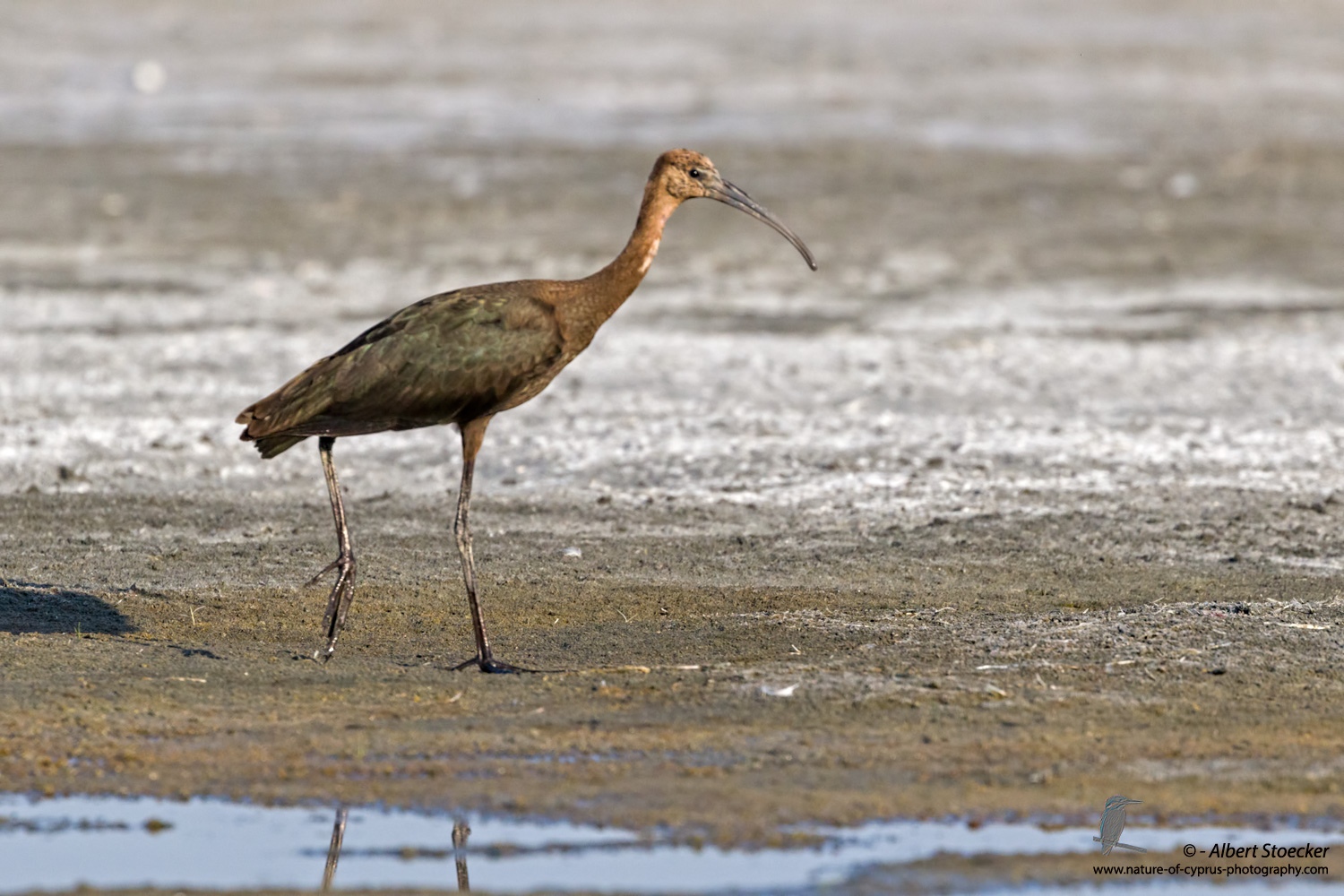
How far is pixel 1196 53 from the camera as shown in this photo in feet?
109

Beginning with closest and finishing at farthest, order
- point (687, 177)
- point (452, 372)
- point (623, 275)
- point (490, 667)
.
→ point (490, 667) → point (452, 372) → point (623, 275) → point (687, 177)

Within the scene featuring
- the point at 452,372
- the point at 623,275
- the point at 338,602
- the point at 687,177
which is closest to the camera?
the point at 452,372

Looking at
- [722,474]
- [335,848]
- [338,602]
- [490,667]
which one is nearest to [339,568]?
[338,602]

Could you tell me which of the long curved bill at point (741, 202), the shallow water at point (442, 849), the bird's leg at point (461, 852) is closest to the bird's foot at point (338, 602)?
the shallow water at point (442, 849)

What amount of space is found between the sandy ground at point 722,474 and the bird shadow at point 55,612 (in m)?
0.03

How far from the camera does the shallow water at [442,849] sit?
18.1 feet

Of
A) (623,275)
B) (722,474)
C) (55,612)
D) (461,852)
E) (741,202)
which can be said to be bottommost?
(461,852)

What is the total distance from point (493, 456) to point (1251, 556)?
4326 mm

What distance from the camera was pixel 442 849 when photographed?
573cm

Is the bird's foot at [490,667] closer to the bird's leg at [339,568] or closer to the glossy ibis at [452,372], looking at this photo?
the glossy ibis at [452,372]

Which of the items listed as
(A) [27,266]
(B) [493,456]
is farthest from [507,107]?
(B) [493,456]

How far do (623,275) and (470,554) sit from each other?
1217 mm

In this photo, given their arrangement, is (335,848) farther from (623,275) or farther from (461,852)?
(623,275)

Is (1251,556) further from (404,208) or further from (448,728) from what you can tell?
(404,208)
